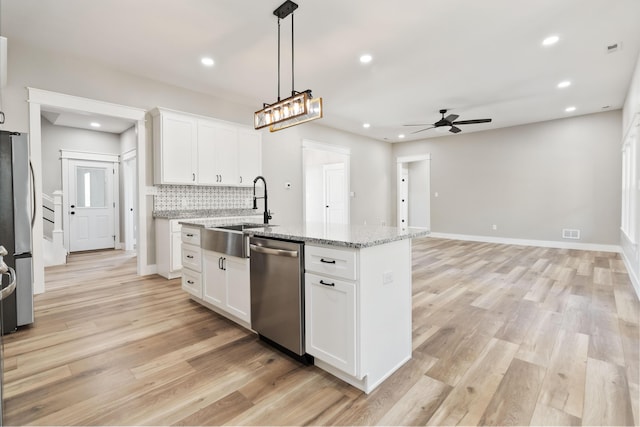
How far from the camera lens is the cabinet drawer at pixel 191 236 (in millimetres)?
3039

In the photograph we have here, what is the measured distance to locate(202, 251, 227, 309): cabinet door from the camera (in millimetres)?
2729

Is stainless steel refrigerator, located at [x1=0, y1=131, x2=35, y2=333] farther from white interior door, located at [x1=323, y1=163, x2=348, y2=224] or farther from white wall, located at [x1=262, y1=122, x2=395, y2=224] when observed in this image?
white interior door, located at [x1=323, y1=163, x2=348, y2=224]

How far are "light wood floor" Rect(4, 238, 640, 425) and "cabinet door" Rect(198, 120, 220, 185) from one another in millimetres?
1867

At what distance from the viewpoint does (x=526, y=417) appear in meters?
1.54

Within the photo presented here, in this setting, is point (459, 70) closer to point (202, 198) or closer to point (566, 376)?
point (566, 376)

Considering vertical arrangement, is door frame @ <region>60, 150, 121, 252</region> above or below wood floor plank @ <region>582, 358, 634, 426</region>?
above

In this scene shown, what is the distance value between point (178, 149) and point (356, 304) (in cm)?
379

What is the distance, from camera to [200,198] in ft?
16.2

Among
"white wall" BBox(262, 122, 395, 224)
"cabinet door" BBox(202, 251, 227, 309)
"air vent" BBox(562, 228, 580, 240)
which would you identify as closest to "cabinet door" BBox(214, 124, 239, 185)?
"white wall" BBox(262, 122, 395, 224)

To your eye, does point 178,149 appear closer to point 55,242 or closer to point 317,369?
point 55,242

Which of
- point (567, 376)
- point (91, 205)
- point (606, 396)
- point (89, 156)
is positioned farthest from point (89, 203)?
point (606, 396)

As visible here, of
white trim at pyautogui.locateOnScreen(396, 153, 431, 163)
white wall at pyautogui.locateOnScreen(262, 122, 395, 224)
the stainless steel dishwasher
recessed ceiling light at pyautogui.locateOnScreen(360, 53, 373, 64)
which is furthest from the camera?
white trim at pyautogui.locateOnScreen(396, 153, 431, 163)

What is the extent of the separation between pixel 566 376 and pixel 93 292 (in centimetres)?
458

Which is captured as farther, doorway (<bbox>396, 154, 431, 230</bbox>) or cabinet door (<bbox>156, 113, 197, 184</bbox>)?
doorway (<bbox>396, 154, 431, 230</bbox>)
